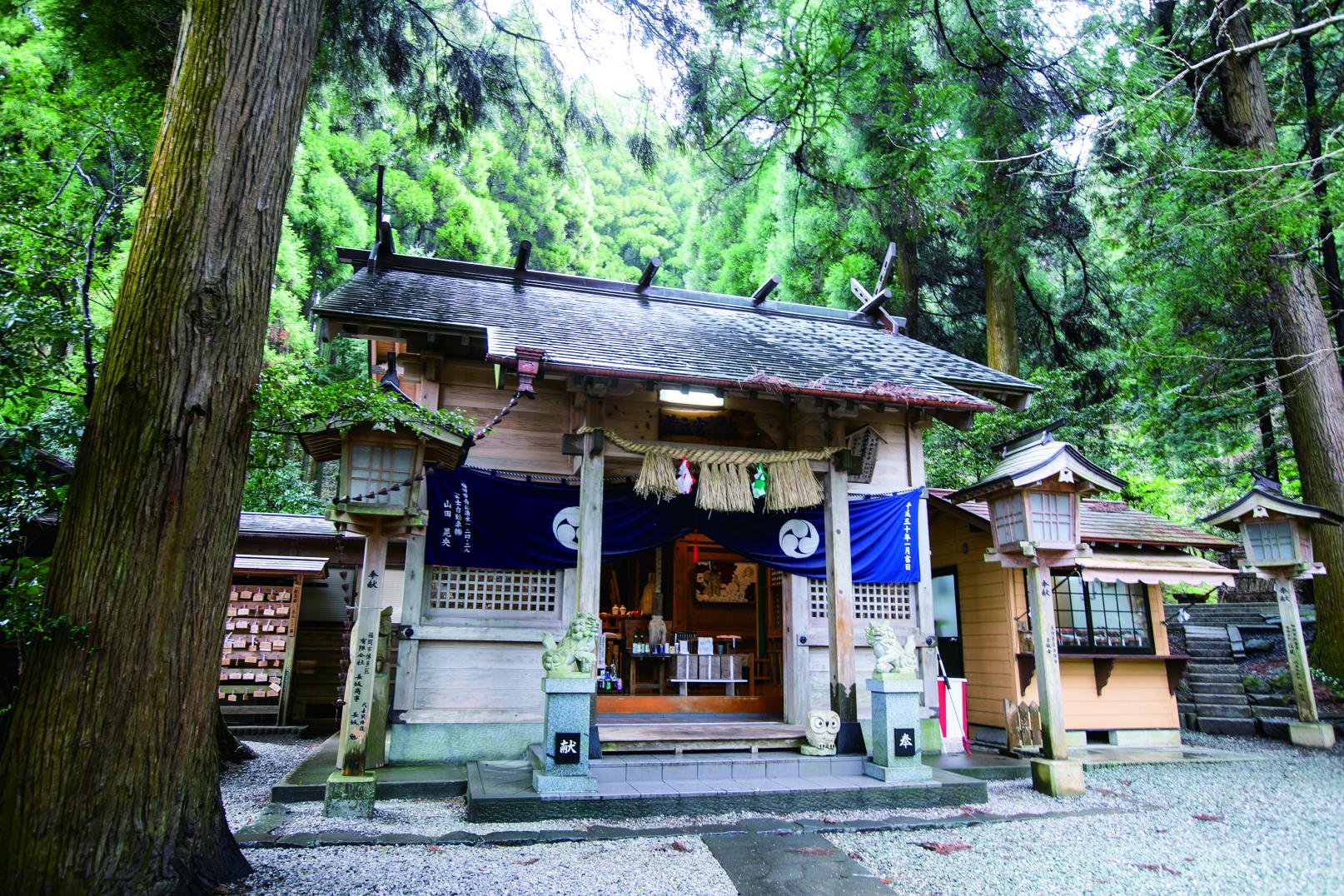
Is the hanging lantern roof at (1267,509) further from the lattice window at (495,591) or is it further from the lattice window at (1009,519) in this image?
the lattice window at (495,591)

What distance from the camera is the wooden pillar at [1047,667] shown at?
7.71m

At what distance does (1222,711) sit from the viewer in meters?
12.1

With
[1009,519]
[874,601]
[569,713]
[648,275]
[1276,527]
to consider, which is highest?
[648,275]

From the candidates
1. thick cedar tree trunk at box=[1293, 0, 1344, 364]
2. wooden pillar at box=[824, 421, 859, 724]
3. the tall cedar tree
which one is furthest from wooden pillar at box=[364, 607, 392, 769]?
thick cedar tree trunk at box=[1293, 0, 1344, 364]

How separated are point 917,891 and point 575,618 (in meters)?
3.54

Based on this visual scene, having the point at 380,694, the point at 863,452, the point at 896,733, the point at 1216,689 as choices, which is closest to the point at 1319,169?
the point at 1216,689

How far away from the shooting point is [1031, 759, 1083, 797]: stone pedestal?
755cm

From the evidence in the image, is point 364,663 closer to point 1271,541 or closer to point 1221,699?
point 1271,541

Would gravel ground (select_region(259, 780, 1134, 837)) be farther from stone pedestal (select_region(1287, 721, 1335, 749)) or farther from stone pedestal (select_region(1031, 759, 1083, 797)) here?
stone pedestal (select_region(1287, 721, 1335, 749))

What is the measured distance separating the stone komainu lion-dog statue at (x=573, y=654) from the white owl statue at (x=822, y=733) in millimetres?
2572

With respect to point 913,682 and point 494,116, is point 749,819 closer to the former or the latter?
point 913,682

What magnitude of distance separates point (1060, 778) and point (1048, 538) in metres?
2.44

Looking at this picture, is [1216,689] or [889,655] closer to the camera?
[889,655]

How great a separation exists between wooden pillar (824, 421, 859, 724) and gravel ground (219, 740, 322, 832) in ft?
18.5
